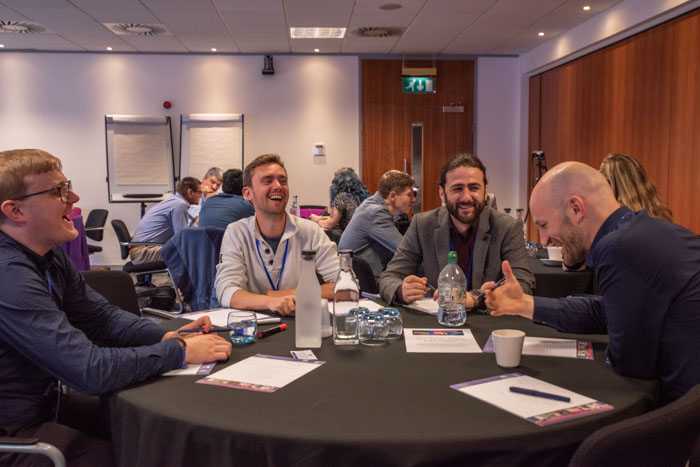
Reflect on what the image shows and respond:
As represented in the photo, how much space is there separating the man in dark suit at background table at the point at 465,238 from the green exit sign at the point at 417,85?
6182mm

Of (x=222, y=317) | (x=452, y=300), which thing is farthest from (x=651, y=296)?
(x=222, y=317)

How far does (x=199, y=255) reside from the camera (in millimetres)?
3750

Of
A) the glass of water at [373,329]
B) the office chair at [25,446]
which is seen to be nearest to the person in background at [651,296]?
the glass of water at [373,329]

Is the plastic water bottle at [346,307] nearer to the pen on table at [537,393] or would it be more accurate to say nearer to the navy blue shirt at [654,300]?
the pen on table at [537,393]

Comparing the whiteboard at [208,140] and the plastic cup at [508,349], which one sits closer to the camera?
the plastic cup at [508,349]

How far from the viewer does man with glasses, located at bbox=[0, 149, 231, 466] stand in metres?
1.37


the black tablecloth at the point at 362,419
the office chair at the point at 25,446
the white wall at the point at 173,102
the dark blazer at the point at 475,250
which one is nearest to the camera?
the black tablecloth at the point at 362,419

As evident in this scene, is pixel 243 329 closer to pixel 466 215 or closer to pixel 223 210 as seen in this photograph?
pixel 466 215

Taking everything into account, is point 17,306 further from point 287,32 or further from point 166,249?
point 287,32

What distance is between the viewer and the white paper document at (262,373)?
1.34m

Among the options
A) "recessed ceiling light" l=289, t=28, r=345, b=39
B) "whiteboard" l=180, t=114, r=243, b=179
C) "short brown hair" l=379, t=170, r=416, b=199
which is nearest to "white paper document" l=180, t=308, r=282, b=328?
"short brown hair" l=379, t=170, r=416, b=199

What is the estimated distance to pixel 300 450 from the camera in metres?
1.05

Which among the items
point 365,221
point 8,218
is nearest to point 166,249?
point 365,221

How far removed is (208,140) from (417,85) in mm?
3462
